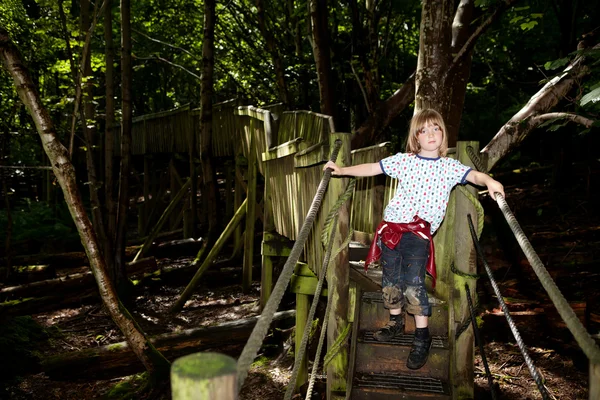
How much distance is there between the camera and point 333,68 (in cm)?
1265

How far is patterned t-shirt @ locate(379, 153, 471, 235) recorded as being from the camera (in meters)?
3.56

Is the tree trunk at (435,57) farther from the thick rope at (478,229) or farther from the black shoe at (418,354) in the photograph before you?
the black shoe at (418,354)

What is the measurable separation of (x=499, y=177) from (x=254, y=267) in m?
8.36

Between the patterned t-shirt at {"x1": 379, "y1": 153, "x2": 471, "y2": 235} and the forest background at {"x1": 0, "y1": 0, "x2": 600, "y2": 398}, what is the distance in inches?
44.9

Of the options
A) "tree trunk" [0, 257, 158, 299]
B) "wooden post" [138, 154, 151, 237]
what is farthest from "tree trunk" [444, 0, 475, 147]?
"wooden post" [138, 154, 151, 237]

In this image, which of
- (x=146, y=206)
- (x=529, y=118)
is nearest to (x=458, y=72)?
(x=529, y=118)

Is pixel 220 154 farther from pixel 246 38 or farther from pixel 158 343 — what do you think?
pixel 158 343

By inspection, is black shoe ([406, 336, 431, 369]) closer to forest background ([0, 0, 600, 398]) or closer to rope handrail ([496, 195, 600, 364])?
rope handrail ([496, 195, 600, 364])

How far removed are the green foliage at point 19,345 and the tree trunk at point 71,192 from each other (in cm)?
157

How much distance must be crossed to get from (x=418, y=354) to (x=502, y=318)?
13.2ft

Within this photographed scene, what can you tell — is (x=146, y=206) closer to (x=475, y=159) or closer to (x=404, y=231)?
(x=404, y=231)

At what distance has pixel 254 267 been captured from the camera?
38.0 ft

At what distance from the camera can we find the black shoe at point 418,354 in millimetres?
3496

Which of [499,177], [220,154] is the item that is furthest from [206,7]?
[499,177]
